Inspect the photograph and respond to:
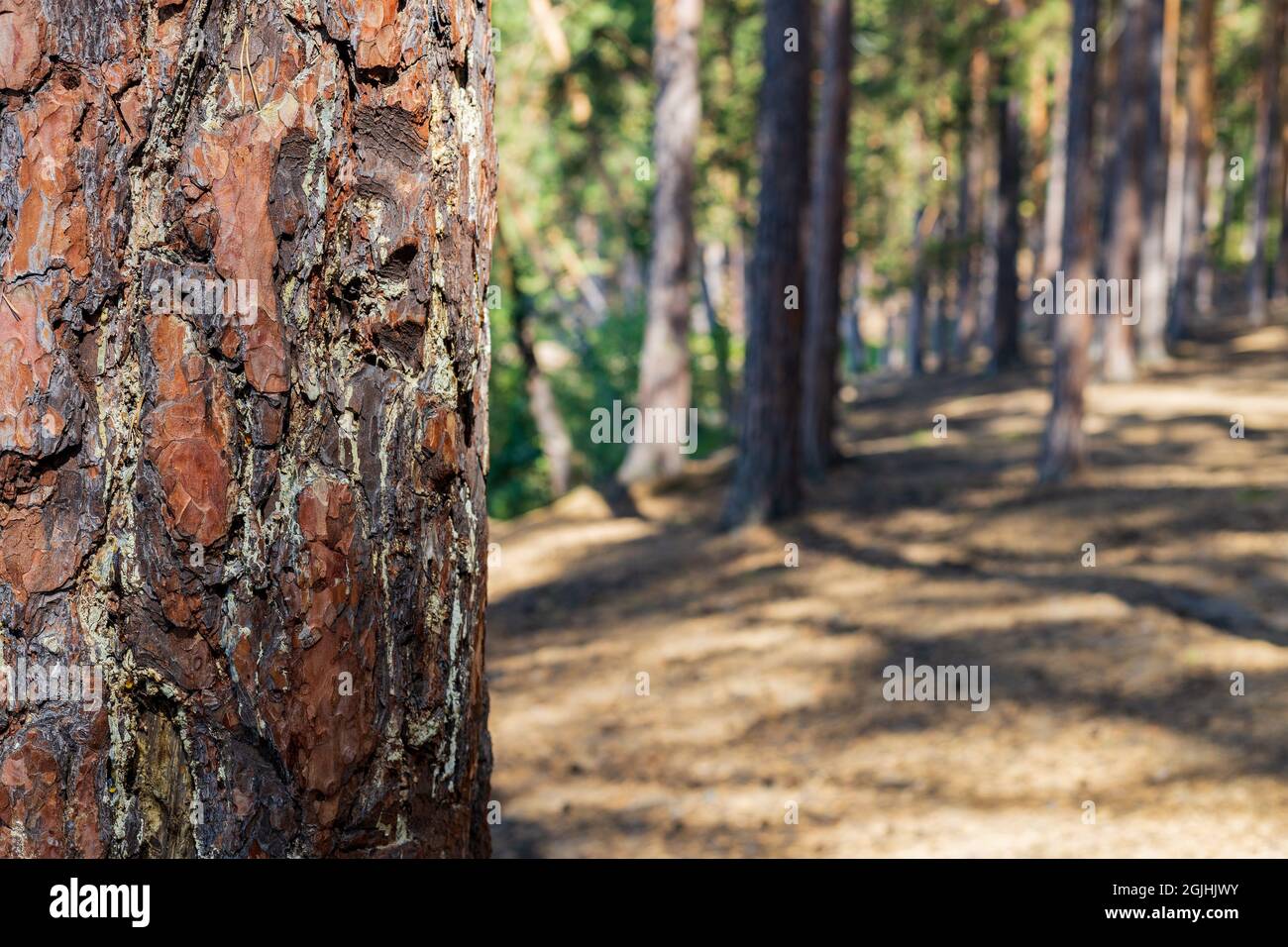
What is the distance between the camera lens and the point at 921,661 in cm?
819

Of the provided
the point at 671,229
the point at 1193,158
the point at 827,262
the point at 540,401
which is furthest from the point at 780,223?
the point at 1193,158

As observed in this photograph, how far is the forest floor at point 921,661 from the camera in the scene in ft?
19.4

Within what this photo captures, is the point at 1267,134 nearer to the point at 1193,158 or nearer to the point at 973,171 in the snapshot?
the point at 1193,158

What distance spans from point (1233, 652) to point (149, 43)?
24.4 feet

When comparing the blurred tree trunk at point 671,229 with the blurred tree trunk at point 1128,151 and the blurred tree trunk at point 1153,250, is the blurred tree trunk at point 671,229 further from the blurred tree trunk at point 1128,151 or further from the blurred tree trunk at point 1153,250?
the blurred tree trunk at point 1153,250

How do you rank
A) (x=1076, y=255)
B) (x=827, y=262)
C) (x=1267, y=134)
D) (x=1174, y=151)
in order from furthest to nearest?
(x=1174, y=151), (x=1267, y=134), (x=827, y=262), (x=1076, y=255)

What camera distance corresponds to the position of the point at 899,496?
1310 centimetres

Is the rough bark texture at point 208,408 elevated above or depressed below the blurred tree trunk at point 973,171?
below

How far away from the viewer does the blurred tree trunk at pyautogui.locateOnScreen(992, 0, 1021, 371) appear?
2333 centimetres

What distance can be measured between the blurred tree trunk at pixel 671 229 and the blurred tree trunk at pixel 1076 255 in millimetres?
4933

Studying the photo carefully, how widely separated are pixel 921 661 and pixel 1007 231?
57.4 ft

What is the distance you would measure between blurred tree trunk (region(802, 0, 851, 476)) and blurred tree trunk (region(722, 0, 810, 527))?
6.52 feet

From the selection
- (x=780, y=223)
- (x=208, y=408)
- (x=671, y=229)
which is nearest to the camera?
(x=208, y=408)

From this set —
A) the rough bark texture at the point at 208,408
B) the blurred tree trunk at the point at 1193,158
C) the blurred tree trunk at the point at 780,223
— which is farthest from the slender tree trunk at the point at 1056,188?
the rough bark texture at the point at 208,408
